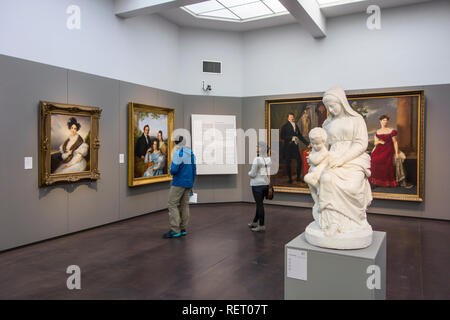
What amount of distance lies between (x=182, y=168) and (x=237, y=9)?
582 cm

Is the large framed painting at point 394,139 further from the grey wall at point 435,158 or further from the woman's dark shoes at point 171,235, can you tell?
the woman's dark shoes at point 171,235

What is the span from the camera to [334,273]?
3508 mm

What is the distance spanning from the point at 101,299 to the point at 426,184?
880 cm

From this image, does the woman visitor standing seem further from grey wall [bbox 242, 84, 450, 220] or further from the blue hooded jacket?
grey wall [bbox 242, 84, 450, 220]

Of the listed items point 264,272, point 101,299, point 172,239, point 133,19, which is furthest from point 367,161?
point 133,19

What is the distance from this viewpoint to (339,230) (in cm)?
376

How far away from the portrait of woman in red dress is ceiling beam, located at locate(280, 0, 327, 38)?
10.5ft

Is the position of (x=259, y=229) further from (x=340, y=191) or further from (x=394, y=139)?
(x=394, y=139)

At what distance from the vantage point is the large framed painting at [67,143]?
6918 mm

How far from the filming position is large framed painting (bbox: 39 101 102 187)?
6918 millimetres

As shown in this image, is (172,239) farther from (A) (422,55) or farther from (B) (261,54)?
(A) (422,55)

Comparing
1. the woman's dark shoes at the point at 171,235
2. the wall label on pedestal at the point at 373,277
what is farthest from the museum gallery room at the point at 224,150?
the woman's dark shoes at the point at 171,235

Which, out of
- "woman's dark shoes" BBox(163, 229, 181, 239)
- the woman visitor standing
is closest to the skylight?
the woman visitor standing

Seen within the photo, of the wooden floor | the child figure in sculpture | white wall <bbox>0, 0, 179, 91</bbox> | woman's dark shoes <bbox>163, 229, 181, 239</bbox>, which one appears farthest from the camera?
woman's dark shoes <bbox>163, 229, 181, 239</bbox>
